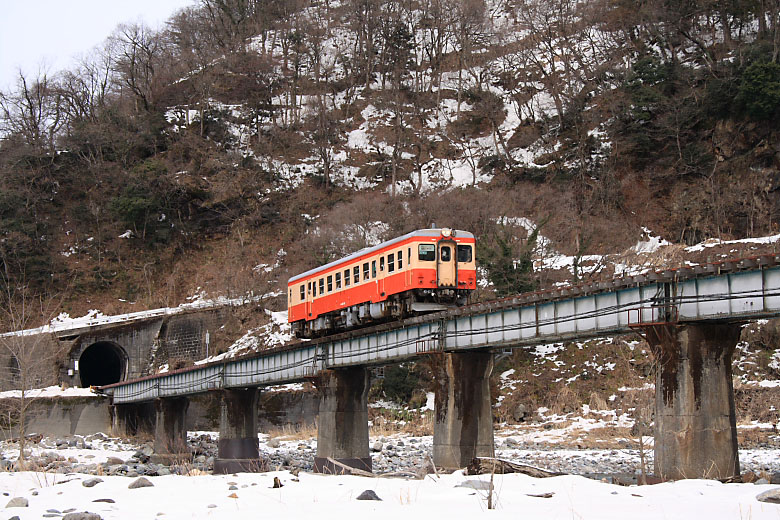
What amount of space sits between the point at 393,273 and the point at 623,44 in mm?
54246

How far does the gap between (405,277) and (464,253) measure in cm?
277

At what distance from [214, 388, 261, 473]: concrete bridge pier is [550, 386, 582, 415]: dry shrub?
16.3 metres

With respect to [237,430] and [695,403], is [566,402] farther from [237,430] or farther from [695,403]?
[695,403]

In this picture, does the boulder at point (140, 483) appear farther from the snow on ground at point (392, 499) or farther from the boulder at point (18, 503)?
the boulder at point (18, 503)

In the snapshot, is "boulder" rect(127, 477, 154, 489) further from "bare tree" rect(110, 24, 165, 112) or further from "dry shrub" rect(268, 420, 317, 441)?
"bare tree" rect(110, 24, 165, 112)

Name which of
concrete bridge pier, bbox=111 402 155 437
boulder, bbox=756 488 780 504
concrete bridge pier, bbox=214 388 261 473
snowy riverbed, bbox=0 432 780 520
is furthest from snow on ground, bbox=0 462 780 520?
concrete bridge pier, bbox=111 402 155 437

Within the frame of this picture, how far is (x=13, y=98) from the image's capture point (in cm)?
8194

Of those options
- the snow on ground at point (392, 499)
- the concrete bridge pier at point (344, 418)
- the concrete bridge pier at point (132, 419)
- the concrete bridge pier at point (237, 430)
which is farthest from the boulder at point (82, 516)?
the concrete bridge pier at point (132, 419)

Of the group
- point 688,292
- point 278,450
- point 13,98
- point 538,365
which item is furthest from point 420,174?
point 688,292

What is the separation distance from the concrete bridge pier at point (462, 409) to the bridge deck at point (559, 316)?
0.82m

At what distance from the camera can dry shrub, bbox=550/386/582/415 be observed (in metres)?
43.5

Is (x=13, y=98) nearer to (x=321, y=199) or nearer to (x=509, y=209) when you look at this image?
(x=321, y=199)

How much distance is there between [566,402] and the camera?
4381 centimetres

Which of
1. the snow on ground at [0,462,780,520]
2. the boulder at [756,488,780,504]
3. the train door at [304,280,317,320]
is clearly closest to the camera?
the snow on ground at [0,462,780,520]
